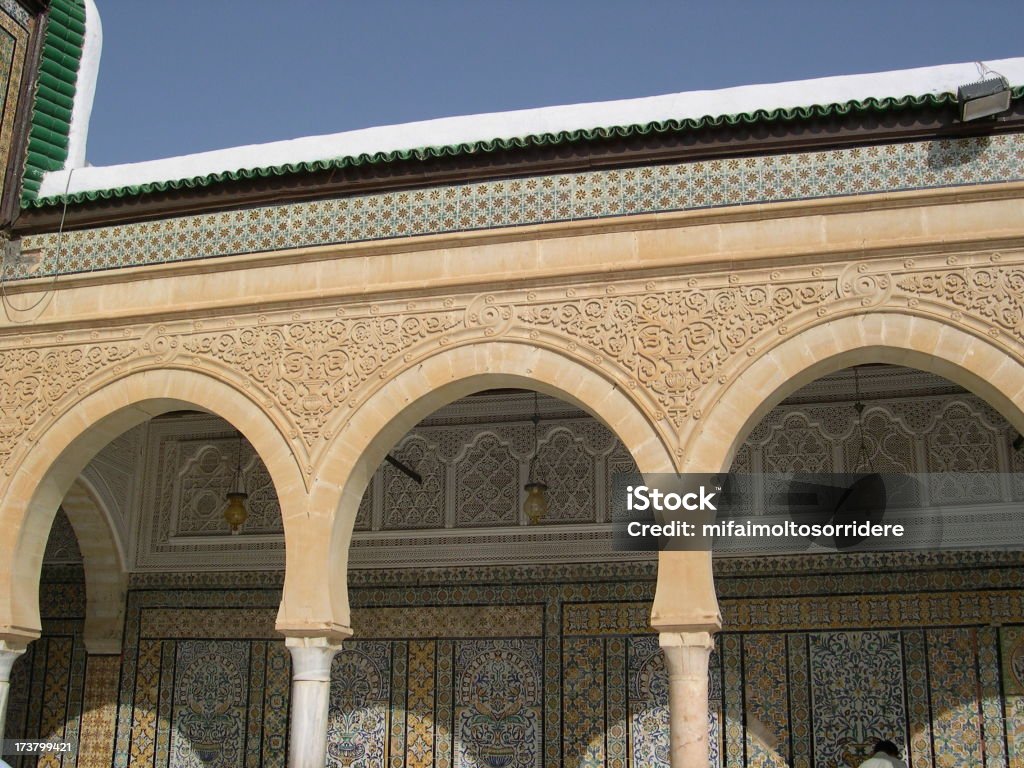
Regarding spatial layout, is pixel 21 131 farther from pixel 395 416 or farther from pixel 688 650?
pixel 688 650

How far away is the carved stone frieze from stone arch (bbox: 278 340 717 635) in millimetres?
47

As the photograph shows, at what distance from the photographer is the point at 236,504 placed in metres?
6.82

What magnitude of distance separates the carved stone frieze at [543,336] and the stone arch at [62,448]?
6cm

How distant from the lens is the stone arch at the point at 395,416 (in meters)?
4.98

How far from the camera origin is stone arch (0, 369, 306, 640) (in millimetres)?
5449

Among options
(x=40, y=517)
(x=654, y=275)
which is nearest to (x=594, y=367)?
(x=654, y=275)

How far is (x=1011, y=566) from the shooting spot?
596 centimetres

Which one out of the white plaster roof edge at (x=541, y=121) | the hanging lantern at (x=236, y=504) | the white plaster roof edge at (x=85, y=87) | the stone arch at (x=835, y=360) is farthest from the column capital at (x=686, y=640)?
the white plaster roof edge at (x=85, y=87)

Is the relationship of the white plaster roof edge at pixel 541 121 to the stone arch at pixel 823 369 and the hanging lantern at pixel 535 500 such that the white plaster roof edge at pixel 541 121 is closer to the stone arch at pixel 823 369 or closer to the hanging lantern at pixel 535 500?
the stone arch at pixel 823 369

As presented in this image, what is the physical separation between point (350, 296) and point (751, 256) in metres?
1.71

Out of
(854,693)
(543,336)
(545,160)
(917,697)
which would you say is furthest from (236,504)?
(917,697)

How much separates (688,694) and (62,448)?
117 inches

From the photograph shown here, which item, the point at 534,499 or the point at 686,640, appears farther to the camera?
the point at 534,499

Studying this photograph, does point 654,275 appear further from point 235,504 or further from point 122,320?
point 235,504
